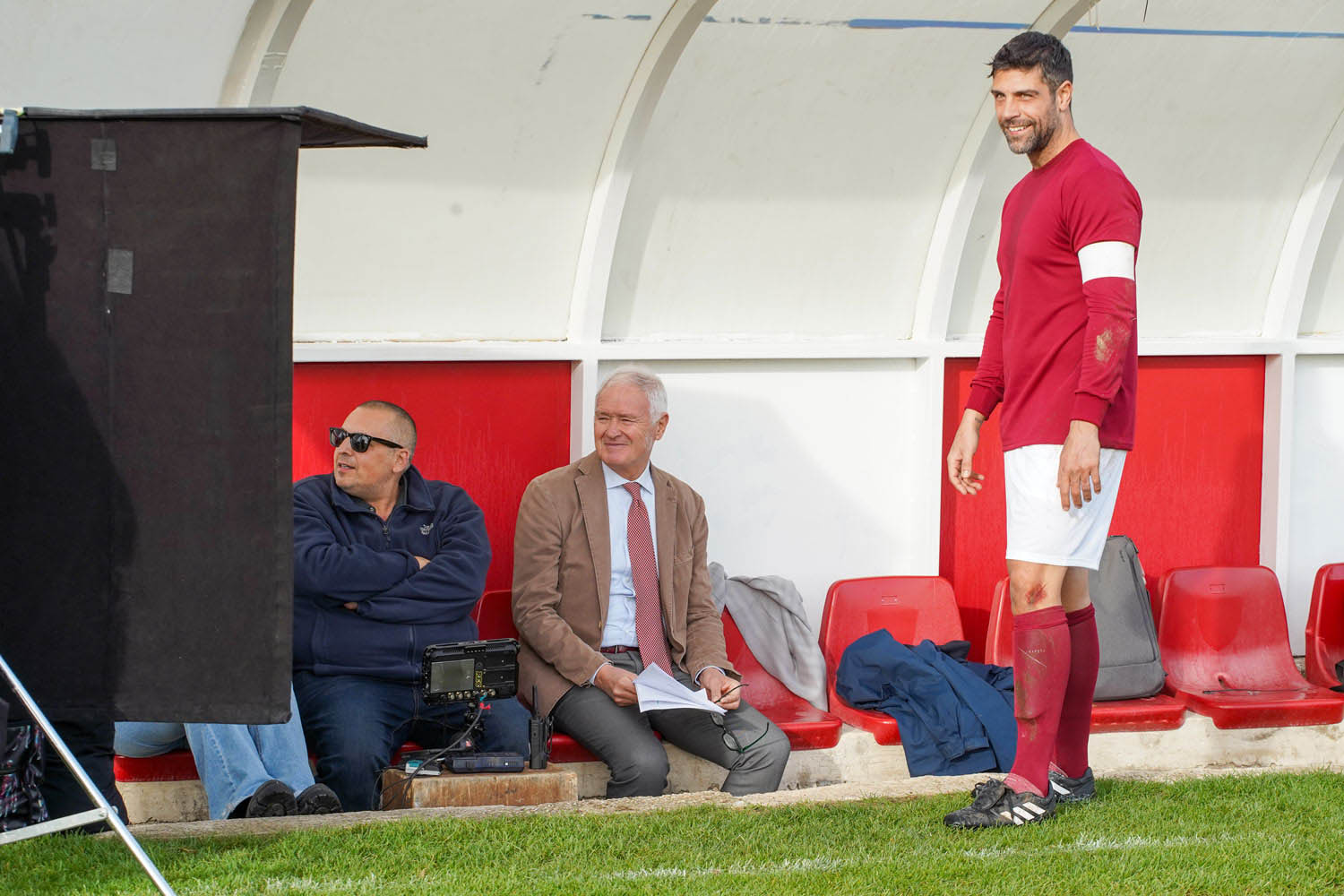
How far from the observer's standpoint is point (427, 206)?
224 inches

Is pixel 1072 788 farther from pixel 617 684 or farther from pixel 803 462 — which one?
pixel 803 462

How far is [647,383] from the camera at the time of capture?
5480 mm

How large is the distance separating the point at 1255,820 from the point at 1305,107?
12.3 feet

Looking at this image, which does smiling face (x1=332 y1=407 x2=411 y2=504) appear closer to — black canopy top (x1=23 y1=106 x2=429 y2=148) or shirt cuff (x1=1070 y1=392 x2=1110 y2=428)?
black canopy top (x1=23 y1=106 x2=429 y2=148)

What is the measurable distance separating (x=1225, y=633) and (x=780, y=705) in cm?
211

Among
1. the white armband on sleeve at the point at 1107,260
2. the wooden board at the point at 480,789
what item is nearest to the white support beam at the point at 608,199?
the wooden board at the point at 480,789

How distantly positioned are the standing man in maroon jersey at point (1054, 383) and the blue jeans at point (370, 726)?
1644 millimetres

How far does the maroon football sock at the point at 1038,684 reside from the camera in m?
3.95

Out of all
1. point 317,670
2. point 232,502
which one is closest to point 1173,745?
point 317,670

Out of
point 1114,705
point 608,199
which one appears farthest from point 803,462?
point 1114,705

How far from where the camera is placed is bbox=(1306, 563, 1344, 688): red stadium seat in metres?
6.67

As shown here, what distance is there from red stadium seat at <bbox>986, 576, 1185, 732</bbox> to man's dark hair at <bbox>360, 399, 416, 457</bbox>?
2.38 meters

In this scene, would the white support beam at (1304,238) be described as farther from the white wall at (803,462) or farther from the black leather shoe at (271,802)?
the black leather shoe at (271,802)

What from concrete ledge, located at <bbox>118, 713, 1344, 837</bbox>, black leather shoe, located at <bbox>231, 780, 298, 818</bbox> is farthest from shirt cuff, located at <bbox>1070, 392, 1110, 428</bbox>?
black leather shoe, located at <bbox>231, 780, 298, 818</bbox>
